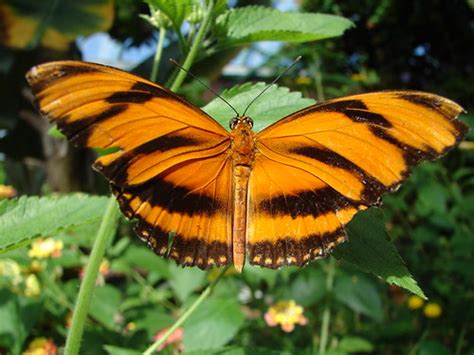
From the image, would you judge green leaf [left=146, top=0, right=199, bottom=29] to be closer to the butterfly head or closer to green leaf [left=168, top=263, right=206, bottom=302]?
the butterfly head

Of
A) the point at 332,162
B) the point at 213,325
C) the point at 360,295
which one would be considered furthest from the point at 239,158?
the point at 360,295

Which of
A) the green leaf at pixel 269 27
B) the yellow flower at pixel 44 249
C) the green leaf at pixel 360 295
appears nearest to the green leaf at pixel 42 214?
the green leaf at pixel 269 27

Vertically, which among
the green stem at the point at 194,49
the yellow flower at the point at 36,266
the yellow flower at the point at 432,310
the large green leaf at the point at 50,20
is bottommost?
the green stem at the point at 194,49

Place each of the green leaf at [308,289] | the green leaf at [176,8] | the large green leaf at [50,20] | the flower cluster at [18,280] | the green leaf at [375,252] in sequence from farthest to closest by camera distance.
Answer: the large green leaf at [50,20]
the green leaf at [308,289]
the flower cluster at [18,280]
the green leaf at [176,8]
the green leaf at [375,252]

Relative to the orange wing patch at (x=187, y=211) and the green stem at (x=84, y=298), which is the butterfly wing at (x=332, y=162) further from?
the green stem at (x=84, y=298)

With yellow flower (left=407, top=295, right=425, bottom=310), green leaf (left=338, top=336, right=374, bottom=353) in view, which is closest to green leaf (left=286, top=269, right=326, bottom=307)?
green leaf (left=338, top=336, right=374, bottom=353)

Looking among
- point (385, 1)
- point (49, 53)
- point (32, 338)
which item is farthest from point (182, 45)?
point (385, 1)

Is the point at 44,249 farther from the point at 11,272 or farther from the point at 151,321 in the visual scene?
the point at 151,321

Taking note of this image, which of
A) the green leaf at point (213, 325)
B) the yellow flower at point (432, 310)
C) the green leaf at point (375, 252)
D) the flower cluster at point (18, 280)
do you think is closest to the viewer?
the green leaf at point (375, 252)
